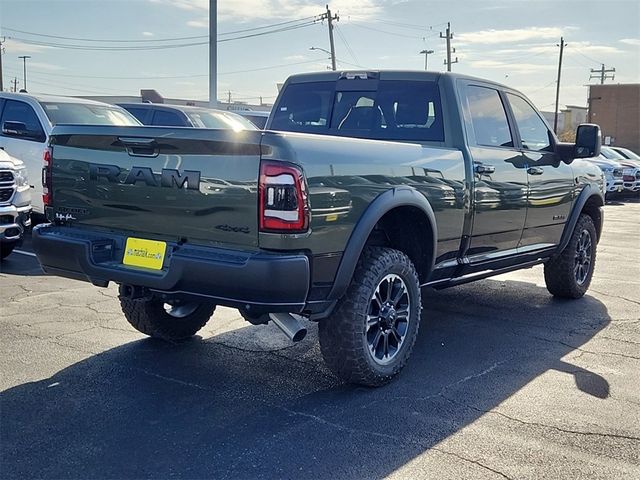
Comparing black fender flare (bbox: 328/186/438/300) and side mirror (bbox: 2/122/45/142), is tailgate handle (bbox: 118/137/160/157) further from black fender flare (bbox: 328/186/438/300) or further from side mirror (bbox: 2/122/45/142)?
side mirror (bbox: 2/122/45/142)

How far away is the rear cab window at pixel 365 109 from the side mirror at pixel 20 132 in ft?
15.2

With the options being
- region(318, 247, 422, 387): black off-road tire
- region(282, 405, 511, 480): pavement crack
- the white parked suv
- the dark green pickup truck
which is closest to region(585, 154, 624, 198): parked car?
the white parked suv

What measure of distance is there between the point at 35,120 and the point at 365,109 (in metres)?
5.72

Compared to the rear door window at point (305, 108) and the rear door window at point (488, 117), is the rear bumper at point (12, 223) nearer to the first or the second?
the rear door window at point (305, 108)

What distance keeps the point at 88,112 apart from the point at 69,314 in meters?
4.79

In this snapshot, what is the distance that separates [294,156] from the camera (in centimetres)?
364

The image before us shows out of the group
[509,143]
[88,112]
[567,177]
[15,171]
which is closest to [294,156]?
[509,143]

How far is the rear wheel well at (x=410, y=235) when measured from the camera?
4578 millimetres

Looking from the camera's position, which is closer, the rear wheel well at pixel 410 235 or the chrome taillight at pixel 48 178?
the chrome taillight at pixel 48 178

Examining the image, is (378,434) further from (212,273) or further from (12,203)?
(12,203)

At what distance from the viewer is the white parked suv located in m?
9.45

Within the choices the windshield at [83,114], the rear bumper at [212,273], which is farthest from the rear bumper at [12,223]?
the rear bumper at [212,273]

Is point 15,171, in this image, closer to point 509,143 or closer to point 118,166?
point 118,166

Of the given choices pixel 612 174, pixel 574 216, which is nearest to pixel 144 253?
pixel 574 216
